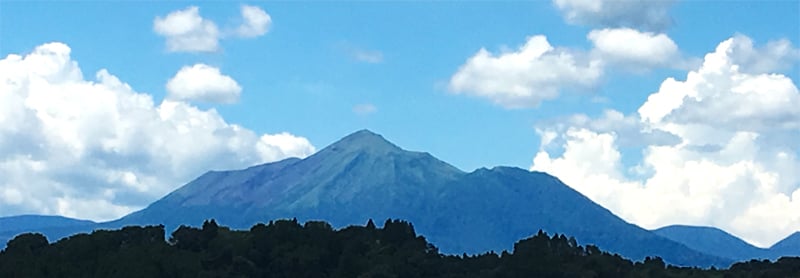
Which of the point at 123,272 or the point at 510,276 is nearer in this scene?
the point at 123,272

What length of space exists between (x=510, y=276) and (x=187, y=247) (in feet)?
113

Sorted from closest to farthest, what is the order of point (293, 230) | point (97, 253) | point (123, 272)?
Result: point (123, 272), point (97, 253), point (293, 230)

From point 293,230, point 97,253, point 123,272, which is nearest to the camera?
point 123,272

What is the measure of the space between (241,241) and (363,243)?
13145mm

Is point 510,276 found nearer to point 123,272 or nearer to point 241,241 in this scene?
point 241,241

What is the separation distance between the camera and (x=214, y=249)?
408 ft

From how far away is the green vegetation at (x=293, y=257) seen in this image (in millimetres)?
116562

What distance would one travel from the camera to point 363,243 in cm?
12756

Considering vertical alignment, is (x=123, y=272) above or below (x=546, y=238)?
below

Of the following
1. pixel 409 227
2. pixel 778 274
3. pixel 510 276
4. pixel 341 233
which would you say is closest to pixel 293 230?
pixel 341 233

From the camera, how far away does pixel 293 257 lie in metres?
121

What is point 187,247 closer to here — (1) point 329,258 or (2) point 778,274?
(1) point 329,258

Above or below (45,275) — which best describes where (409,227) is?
above

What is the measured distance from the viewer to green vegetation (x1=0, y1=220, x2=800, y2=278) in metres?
117
